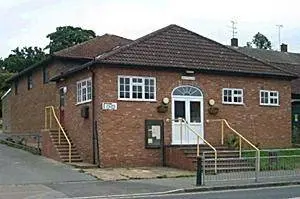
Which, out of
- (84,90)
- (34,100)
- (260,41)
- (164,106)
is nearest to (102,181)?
(164,106)

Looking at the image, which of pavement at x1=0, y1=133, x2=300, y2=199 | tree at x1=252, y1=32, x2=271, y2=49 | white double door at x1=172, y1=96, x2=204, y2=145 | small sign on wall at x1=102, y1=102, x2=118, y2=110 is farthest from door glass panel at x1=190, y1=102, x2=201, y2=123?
tree at x1=252, y1=32, x2=271, y2=49

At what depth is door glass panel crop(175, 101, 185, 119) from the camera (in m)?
27.1

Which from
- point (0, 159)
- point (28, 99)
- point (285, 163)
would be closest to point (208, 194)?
point (285, 163)

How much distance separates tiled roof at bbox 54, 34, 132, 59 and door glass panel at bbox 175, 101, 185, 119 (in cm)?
798

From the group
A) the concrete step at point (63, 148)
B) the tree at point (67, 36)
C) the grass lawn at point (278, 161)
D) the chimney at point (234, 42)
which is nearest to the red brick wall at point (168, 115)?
the concrete step at point (63, 148)

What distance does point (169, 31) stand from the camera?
95.9 ft

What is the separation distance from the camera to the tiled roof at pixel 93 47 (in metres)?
34.1

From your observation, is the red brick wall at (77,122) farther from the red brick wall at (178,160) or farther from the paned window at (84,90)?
the red brick wall at (178,160)

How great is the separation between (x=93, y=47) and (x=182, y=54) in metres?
9.62

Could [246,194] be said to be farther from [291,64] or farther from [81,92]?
[291,64]

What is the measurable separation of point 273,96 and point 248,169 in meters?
8.45

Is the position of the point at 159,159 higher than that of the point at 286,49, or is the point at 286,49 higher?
the point at 286,49

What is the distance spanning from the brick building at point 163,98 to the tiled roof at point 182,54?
0.05 meters

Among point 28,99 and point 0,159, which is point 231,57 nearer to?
point 0,159
